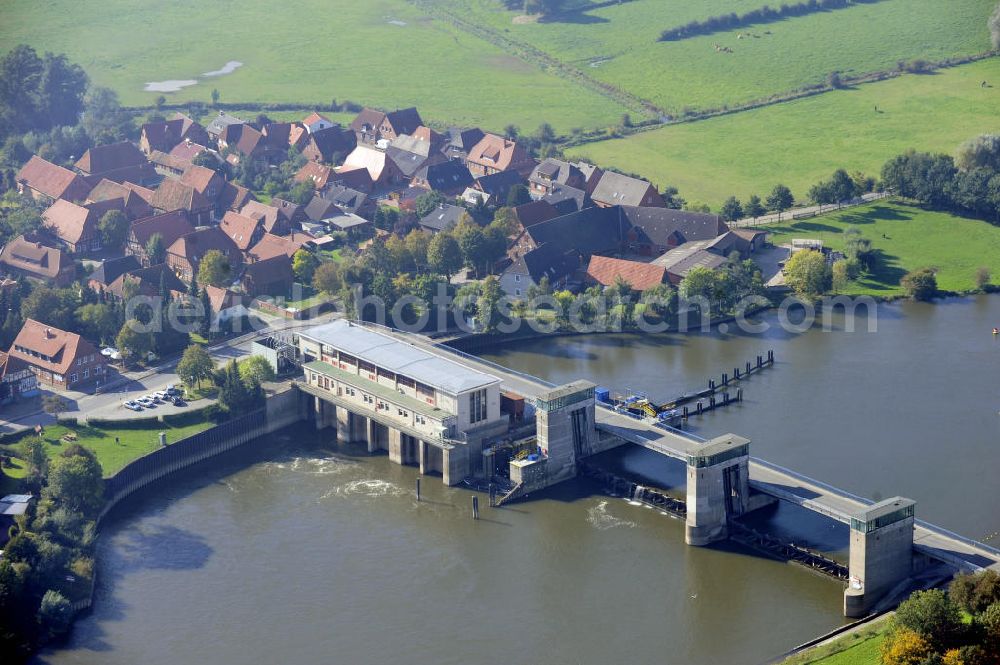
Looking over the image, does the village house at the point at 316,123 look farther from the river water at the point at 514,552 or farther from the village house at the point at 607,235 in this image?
the river water at the point at 514,552

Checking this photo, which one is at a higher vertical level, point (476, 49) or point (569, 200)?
point (476, 49)

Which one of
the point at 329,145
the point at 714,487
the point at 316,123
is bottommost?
the point at 714,487

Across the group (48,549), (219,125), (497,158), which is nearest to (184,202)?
(219,125)

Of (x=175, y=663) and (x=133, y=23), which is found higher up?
(x=133, y=23)

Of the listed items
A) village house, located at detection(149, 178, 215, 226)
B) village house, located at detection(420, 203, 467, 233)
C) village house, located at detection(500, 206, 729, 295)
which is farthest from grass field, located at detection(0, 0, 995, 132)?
village house, located at detection(149, 178, 215, 226)

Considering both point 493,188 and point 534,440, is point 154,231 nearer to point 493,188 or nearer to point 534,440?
point 493,188

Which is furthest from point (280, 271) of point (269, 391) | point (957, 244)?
point (957, 244)

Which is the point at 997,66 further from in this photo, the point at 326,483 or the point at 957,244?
the point at 326,483

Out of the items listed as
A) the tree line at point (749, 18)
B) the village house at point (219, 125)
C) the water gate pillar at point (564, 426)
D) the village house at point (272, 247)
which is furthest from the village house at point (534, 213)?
the tree line at point (749, 18)
